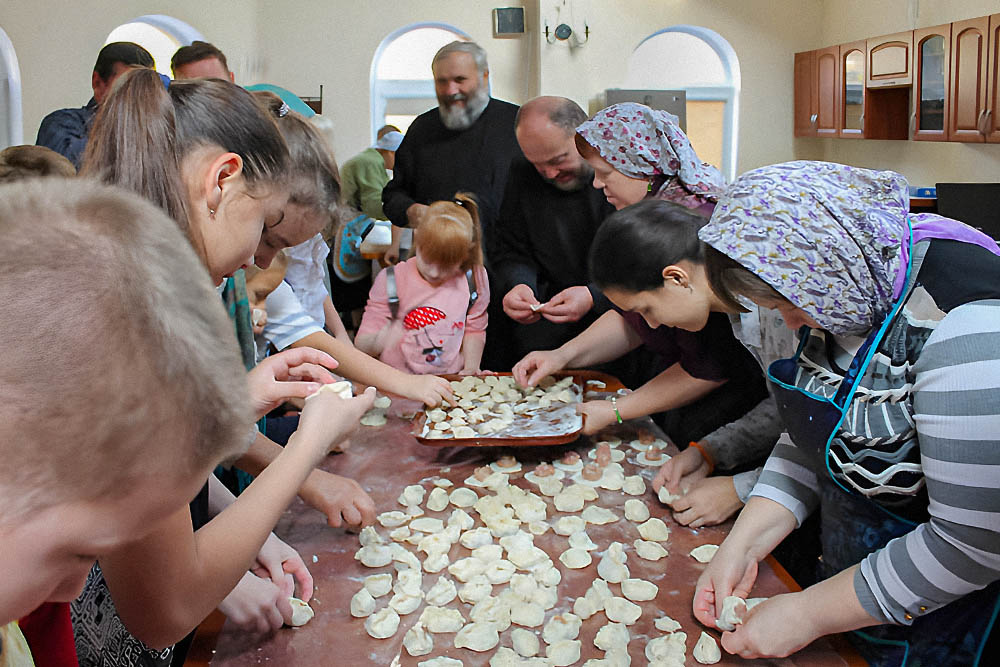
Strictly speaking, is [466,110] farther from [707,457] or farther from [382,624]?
[382,624]

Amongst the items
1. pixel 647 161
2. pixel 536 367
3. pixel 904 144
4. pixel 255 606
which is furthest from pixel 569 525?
pixel 904 144

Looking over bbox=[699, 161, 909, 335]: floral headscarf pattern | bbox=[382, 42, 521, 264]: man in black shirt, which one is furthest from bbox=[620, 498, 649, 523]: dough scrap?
bbox=[382, 42, 521, 264]: man in black shirt

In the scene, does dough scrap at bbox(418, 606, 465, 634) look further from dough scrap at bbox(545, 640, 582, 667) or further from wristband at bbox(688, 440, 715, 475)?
wristband at bbox(688, 440, 715, 475)

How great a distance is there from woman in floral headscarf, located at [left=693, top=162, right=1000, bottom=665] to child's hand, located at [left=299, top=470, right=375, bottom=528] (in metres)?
0.64

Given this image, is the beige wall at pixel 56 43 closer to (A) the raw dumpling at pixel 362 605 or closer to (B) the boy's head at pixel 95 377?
(A) the raw dumpling at pixel 362 605

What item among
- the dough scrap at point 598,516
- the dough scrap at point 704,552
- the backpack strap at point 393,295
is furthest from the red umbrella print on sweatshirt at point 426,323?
the dough scrap at point 704,552

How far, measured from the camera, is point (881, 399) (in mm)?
1138

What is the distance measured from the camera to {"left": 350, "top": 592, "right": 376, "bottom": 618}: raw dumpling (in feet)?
4.09

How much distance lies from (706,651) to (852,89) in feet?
20.9

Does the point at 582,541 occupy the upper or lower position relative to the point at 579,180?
lower

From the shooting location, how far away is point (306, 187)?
1.57m

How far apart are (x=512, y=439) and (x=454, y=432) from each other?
16 cm

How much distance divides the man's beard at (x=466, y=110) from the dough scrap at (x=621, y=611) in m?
2.98

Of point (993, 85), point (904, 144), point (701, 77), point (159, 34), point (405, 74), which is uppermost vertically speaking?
point (159, 34)
